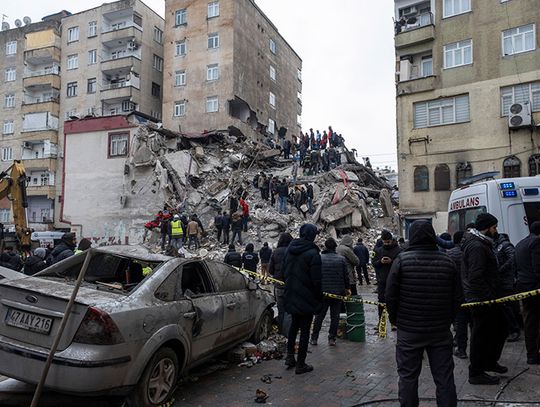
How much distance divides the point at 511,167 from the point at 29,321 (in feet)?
71.6

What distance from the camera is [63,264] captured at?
564 centimetres

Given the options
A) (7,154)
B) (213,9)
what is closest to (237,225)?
(213,9)

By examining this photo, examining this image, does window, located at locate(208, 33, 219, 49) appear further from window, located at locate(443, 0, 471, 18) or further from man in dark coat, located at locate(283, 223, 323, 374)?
man in dark coat, located at locate(283, 223, 323, 374)

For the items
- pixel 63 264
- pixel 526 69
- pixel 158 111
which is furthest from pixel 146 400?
pixel 158 111

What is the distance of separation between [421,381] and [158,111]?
42.1 metres

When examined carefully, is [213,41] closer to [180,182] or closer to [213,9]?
[213,9]

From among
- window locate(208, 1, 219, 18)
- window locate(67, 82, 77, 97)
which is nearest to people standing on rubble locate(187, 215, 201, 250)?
window locate(208, 1, 219, 18)

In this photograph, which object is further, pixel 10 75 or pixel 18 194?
pixel 10 75

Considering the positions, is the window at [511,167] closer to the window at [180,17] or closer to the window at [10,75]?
the window at [180,17]

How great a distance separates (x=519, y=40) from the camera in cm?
2139

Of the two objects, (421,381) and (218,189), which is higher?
(218,189)

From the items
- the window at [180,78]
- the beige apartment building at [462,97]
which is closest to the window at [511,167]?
the beige apartment building at [462,97]

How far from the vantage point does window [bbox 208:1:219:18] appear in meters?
37.9

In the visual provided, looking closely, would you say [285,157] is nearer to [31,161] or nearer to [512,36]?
[512,36]
